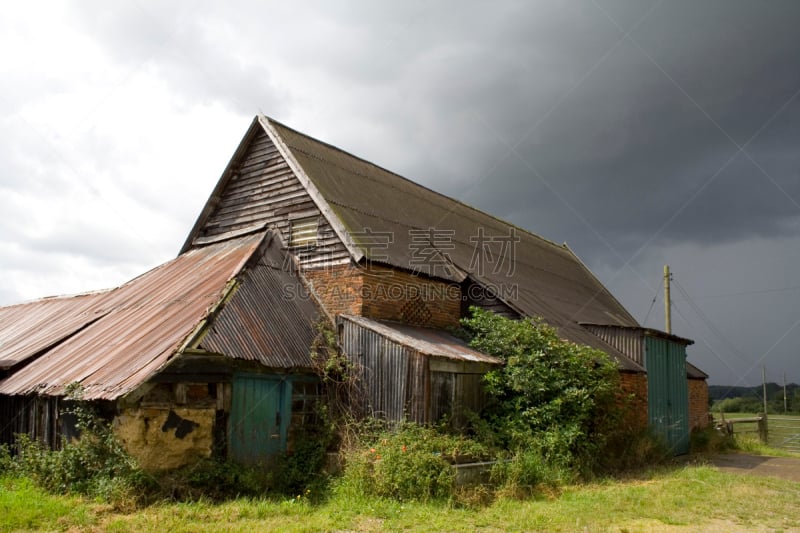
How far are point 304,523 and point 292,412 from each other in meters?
3.24

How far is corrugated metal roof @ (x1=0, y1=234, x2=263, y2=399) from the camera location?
9.62 m

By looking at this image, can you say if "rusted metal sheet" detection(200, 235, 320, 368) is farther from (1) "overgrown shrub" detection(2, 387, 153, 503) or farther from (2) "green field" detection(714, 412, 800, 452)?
(2) "green field" detection(714, 412, 800, 452)

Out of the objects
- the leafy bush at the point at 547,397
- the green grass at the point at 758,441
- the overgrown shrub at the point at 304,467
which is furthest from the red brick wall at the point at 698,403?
the overgrown shrub at the point at 304,467

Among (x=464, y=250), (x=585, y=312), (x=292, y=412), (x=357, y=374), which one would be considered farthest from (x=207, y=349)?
(x=585, y=312)

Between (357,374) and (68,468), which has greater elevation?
(357,374)

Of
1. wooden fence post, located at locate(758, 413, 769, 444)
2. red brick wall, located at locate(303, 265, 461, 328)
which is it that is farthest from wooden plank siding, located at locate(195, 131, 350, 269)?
wooden fence post, located at locate(758, 413, 769, 444)

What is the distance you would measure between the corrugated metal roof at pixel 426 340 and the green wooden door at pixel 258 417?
209cm

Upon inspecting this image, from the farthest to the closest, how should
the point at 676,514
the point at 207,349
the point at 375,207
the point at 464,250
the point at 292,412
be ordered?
the point at 464,250 < the point at 375,207 < the point at 292,412 < the point at 207,349 < the point at 676,514

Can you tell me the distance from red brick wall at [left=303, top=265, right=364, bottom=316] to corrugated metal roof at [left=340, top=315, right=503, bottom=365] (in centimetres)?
48

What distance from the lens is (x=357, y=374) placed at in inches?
456

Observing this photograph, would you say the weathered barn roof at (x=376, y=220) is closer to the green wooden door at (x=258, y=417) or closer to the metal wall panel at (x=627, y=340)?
the metal wall panel at (x=627, y=340)

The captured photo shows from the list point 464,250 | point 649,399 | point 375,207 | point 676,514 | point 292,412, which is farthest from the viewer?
point 464,250

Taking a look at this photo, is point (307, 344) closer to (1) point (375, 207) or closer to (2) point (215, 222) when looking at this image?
(1) point (375, 207)

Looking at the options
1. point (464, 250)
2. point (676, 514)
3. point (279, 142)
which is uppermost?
point (279, 142)
